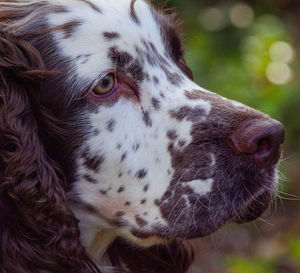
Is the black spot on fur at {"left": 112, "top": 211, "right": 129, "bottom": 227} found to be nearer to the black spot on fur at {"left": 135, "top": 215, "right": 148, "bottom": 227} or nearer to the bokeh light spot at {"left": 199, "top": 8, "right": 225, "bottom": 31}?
the black spot on fur at {"left": 135, "top": 215, "right": 148, "bottom": 227}

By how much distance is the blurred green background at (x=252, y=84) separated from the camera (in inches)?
275

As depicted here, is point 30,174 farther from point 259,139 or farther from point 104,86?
point 259,139

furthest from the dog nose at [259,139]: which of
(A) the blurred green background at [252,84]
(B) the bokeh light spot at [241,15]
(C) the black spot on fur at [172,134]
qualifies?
(B) the bokeh light spot at [241,15]

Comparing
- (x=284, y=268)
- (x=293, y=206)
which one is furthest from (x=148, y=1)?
(x=293, y=206)

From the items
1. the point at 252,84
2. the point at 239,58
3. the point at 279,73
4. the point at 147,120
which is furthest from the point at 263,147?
the point at 279,73

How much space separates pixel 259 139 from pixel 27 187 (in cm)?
103

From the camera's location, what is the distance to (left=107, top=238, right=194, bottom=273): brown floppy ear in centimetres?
399

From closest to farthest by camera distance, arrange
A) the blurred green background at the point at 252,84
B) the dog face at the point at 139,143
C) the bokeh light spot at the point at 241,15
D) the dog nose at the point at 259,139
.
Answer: the dog nose at the point at 259,139
the dog face at the point at 139,143
the blurred green background at the point at 252,84
the bokeh light spot at the point at 241,15

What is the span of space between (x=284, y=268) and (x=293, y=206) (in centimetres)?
125

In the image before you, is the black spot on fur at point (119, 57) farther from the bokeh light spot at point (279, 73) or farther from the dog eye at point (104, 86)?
the bokeh light spot at point (279, 73)

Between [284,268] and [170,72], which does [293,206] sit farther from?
[170,72]

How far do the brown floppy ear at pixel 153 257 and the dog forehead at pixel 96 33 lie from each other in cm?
94

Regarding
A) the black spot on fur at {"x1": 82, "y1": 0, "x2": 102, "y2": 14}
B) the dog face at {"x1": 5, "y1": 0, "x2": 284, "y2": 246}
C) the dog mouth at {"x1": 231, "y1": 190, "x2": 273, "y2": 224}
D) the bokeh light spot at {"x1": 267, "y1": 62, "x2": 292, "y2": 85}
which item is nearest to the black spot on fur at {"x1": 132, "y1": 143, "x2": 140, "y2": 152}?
the dog face at {"x1": 5, "y1": 0, "x2": 284, "y2": 246}

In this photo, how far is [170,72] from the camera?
379cm
